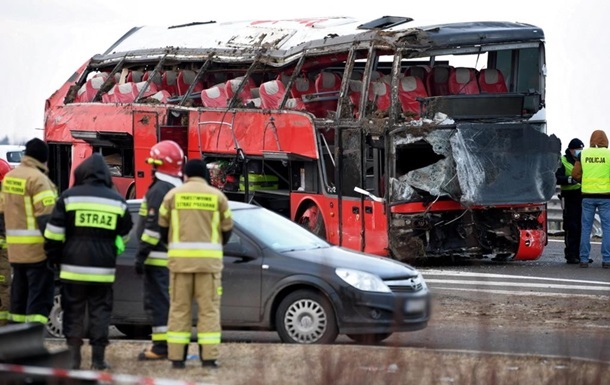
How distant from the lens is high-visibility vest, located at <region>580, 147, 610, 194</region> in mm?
21031

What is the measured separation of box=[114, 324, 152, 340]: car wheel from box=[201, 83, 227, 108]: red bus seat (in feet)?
33.1

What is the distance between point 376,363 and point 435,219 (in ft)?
39.0

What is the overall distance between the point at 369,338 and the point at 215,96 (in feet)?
38.3

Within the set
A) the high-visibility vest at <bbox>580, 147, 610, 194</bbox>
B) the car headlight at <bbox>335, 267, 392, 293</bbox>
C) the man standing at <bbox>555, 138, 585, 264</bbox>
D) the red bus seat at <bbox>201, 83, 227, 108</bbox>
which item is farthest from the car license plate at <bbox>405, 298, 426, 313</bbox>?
the red bus seat at <bbox>201, 83, 227, 108</bbox>

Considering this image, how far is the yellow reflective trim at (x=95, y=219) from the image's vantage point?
1146 centimetres

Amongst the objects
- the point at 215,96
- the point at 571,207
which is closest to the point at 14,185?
the point at 571,207

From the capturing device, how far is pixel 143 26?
30.0 metres

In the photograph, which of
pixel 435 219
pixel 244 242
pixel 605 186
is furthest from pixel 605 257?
pixel 244 242

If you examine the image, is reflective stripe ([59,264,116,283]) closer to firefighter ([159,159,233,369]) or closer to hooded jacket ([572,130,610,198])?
firefighter ([159,159,233,369])

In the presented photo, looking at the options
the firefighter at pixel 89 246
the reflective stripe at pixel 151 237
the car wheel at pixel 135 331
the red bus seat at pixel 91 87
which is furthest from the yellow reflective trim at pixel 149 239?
the red bus seat at pixel 91 87

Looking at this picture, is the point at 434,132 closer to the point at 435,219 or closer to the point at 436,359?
the point at 435,219

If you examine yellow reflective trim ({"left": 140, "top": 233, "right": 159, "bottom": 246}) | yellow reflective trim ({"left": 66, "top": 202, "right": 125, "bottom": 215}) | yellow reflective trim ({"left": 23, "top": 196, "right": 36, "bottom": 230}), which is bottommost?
yellow reflective trim ({"left": 140, "top": 233, "right": 159, "bottom": 246})

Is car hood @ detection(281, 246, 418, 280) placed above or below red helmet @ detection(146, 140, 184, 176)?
below

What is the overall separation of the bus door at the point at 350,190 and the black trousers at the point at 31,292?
886 cm
